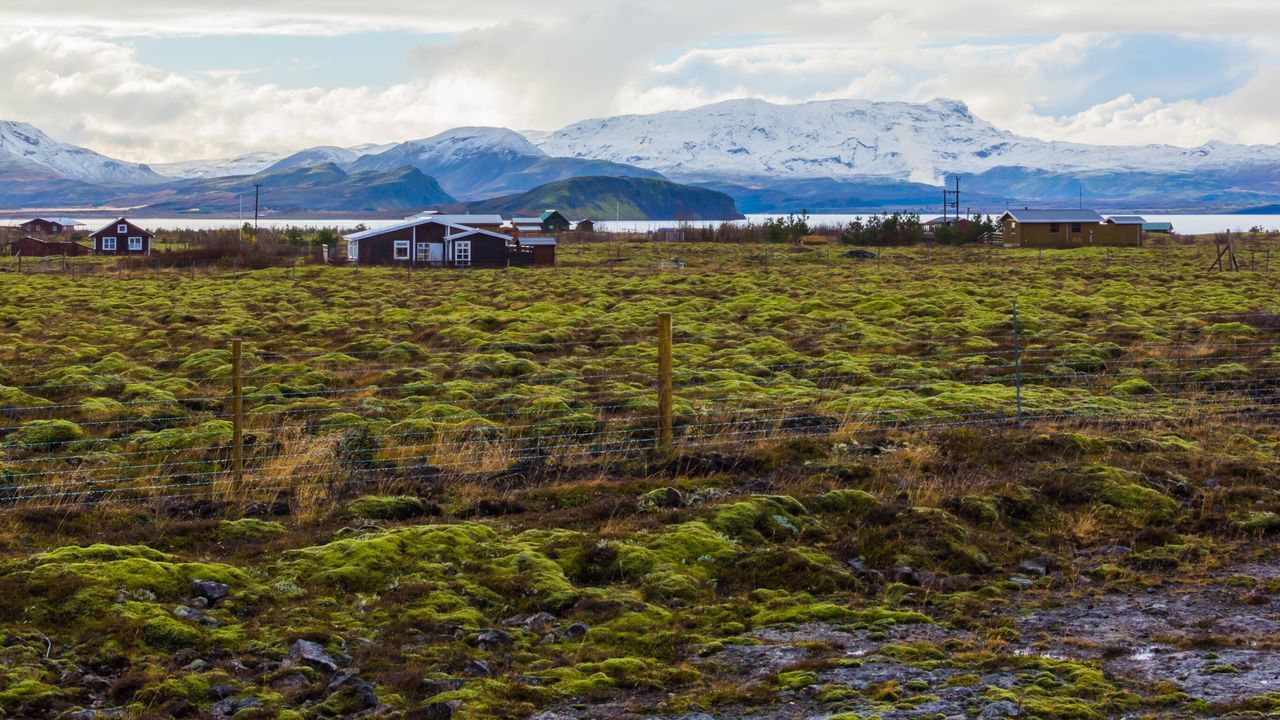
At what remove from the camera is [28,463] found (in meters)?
14.2

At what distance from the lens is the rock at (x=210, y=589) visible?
939 cm

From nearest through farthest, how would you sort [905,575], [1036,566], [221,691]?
1. [221,691]
2. [905,575]
3. [1036,566]

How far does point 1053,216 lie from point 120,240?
250ft

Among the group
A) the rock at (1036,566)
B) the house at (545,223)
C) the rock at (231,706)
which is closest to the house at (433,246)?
the house at (545,223)

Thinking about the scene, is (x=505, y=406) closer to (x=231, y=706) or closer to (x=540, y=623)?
(x=540, y=623)

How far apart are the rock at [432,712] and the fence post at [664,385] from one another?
685 cm

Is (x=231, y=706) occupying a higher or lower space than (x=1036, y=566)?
lower

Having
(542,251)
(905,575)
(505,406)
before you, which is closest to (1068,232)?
(542,251)

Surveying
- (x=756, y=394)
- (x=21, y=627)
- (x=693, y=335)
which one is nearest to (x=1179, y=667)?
(x=21, y=627)

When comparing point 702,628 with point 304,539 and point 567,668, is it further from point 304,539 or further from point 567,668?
point 304,539

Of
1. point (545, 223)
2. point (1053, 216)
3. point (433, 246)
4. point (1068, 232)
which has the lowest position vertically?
point (433, 246)

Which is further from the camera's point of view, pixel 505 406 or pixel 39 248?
pixel 39 248

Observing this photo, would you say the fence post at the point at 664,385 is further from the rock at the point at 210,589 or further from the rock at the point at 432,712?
the rock at the point at 432,712

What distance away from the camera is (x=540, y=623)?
9234 millimetres
